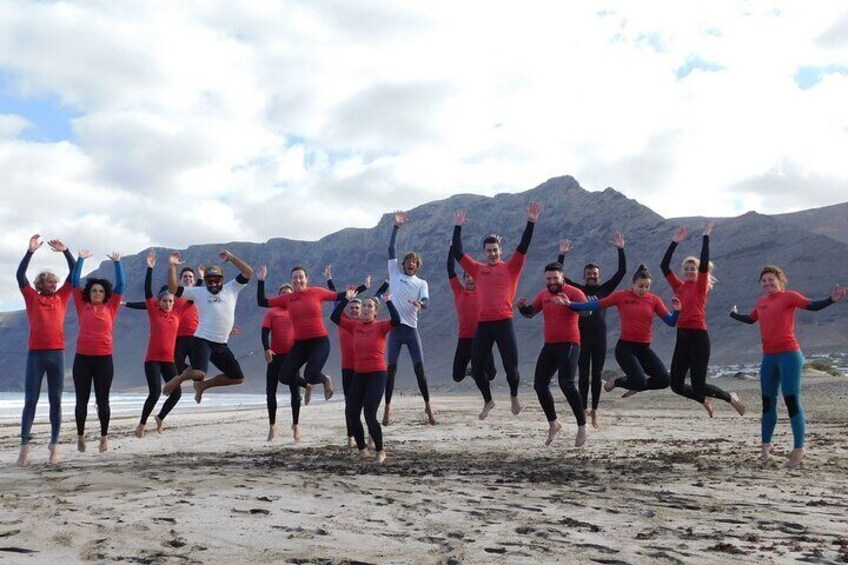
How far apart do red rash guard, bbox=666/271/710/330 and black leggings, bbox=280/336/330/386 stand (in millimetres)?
4660

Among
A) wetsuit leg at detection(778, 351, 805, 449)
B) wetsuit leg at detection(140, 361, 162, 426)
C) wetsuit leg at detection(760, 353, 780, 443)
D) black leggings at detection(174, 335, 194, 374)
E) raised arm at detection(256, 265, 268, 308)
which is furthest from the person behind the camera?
black leggings at detection(174, 335, 194, 374)

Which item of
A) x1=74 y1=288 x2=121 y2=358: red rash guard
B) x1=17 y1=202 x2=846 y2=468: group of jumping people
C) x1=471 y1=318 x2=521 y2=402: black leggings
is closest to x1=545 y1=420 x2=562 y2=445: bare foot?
x1=17 y1=202 x2=846 y2=468: group of jumping people

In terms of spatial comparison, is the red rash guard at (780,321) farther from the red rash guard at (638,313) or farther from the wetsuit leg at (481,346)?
the wetsuit leg at (481,346)

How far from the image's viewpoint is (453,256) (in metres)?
10.3

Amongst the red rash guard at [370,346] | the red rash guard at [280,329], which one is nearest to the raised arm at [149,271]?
the red rash guard at [280,329]

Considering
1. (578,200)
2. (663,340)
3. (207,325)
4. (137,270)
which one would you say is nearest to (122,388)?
(137,270)

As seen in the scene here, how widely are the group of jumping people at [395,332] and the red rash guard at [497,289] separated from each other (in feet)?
0.05

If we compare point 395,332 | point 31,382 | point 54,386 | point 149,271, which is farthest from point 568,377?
point 31,382

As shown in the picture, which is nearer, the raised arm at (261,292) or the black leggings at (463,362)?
the raised arm at (261,292)

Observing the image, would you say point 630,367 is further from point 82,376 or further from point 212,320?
point 82,376

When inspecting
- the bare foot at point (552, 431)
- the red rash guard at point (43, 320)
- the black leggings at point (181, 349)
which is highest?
the red rash guard at point (43, 320)

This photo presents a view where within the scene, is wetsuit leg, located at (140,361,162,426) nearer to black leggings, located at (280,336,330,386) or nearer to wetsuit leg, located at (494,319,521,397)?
black leggings, located at (280,336,330,386)

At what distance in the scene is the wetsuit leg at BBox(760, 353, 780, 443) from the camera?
25.6 ft

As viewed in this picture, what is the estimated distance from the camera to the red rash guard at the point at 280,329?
10.9 meters
